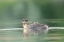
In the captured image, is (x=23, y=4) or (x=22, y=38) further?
(x=23, y=4)

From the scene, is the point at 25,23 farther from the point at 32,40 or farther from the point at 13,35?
the point at 32,40

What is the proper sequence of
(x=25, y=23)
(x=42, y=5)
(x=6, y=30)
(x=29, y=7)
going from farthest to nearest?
(x=42, y=5) < (x=29, y=7) < (x=25, y=23) < (x=6, y=30)

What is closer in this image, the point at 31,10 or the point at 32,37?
the point at 32,37

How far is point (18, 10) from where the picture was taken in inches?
1570

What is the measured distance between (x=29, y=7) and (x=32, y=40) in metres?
22.5

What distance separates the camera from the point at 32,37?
18500mm

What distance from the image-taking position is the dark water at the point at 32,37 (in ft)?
57.5

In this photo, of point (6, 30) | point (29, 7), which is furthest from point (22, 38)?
point (29, 7)

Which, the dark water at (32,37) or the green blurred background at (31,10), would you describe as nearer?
the dark water at (32,37)

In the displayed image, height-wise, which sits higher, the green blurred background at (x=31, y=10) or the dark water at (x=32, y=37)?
the green blurred background at (x=31, y=10)

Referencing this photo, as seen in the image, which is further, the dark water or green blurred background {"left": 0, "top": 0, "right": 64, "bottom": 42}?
green blurred background {"left": 0, "top": 0, "right": 64, "bottom": 42}

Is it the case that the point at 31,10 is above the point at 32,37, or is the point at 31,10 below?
above

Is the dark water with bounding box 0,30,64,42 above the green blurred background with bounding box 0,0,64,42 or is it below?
below

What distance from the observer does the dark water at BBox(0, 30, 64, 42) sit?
17531 mm
